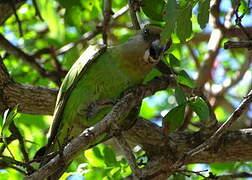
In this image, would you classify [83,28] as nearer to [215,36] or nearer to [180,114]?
[215,36]

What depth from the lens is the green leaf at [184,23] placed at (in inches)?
88.8

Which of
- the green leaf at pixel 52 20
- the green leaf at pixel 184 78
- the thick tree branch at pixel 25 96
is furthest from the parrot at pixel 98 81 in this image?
the green leaf at pixel 52 20

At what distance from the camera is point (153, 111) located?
15.9 feet

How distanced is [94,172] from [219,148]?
794mm

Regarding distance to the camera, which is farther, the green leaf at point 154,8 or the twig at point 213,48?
the twig at point 213,48

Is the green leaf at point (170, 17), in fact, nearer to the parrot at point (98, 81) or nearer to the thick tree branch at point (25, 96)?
the parrot at point (98, 81)

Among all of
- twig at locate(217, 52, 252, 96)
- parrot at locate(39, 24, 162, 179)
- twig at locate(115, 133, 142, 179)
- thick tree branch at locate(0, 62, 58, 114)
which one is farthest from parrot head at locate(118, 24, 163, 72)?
twig at locate(217, 52, 252, 96)

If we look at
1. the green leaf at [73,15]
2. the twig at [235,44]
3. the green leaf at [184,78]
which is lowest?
the green leaf at [184,78]

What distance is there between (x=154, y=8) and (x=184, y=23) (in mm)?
513

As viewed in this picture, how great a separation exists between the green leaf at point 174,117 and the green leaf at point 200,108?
0.06m

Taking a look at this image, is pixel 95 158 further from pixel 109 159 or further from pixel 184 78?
pixel 184 78

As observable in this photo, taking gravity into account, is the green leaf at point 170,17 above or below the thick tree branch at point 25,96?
above

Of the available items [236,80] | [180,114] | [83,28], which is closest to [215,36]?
[236,80]

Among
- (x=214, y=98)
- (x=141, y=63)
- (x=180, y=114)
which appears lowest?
(x=214, y=98)
